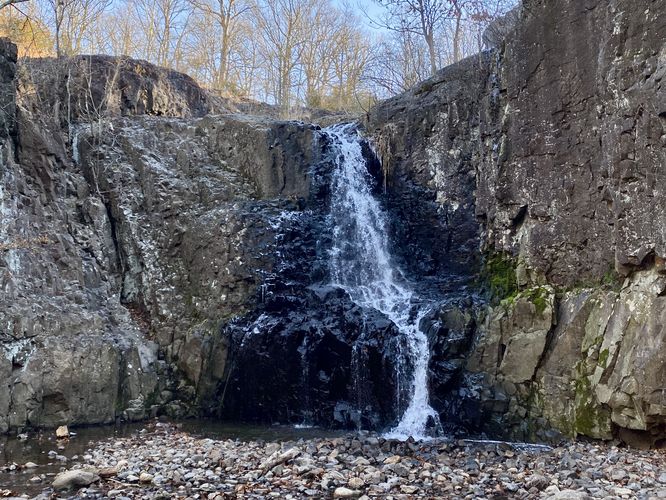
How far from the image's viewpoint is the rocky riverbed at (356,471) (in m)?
7.46

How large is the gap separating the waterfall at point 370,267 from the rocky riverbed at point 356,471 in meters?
1.91

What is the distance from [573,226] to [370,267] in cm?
541

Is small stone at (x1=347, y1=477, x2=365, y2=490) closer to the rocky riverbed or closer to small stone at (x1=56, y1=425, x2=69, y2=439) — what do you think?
the rocky riverbed

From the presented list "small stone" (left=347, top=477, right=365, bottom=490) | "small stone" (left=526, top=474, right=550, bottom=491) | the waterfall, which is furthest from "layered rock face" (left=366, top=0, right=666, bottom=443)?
"small stone" (left=347, top=477, right=365, bottom=490)

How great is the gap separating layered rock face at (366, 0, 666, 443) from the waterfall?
0.87m

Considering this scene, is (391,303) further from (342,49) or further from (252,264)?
(342,49)

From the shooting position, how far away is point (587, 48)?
36.9 ft

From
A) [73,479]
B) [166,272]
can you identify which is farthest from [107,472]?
[166,272]

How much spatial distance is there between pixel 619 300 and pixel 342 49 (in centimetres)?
2325

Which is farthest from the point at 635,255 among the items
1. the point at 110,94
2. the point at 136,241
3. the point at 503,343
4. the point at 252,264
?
the point at 110,94

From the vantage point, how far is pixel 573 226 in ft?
37.2

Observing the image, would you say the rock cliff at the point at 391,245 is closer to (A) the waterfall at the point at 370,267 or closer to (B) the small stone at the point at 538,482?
(A) the waterfall at the point at 370,267

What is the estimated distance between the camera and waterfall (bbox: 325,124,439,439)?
39.8 ft

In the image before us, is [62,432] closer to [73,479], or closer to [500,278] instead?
[73,479]
